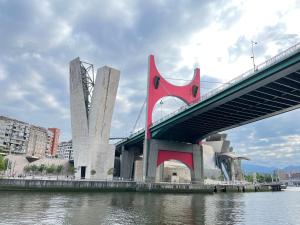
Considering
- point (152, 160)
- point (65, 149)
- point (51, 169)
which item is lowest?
point (51, 169)

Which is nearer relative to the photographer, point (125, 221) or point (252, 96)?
point (125, 221)

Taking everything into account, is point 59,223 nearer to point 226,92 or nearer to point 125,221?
point 125,221

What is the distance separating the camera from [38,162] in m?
75.2

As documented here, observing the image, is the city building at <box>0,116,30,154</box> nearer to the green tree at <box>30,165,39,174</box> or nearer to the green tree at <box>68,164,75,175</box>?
the green tree at <box>30,165,39,174</box>

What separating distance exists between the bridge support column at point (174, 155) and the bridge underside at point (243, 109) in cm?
155

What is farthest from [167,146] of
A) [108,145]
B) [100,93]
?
[100,93]

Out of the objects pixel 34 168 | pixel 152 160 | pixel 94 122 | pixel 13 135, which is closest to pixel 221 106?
pixel 152 160

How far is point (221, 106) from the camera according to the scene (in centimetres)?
3931

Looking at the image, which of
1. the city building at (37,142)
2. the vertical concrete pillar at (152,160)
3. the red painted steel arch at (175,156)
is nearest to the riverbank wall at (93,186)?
the vertical concrete pillar at (152,160)

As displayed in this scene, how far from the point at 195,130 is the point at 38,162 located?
142 feet

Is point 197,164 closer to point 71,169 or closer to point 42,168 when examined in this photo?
point 71,169

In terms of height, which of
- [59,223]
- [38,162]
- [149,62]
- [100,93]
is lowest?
[59,223]

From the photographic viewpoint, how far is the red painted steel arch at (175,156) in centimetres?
5609

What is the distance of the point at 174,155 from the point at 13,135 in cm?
6497
